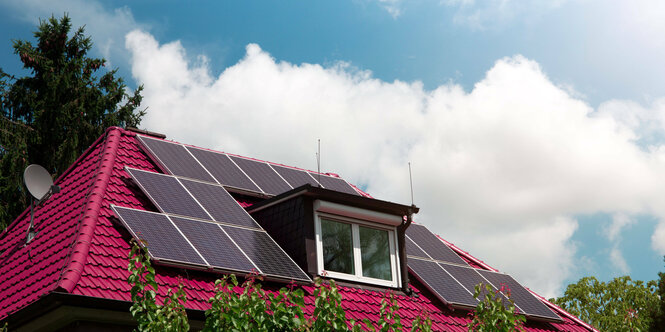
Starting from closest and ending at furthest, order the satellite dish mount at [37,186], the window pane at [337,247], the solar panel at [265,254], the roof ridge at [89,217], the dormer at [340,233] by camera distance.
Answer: the roof ridge at [89,217] → the solar panel at [265,254] → the satellite dish mount at [37,186] → the dormer at [340,233] → the window pane at [337,247]

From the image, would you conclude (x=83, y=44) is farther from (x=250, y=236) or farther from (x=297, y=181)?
(x=250, y=236)

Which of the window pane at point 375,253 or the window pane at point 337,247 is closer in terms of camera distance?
the window pane at point 337,247

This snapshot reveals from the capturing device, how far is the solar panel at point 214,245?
1165 cm

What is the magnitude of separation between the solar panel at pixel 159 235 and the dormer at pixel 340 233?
7.92ft

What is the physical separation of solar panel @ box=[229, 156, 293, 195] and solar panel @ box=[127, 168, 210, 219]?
98.6 inches

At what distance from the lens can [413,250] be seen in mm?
15977

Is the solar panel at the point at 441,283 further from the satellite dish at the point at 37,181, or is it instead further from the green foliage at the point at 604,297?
the green foliage at the point at 604,297

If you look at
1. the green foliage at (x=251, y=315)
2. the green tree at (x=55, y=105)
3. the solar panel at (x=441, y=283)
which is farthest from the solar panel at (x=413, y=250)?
the green tree at (x=55, y=105)

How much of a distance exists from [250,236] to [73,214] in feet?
10.2

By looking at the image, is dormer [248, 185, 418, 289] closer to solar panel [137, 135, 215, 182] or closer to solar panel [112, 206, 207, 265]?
solar panel [137, 135, 215, 182]

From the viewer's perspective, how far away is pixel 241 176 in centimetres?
1588

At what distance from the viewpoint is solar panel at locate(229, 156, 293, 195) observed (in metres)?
15.9

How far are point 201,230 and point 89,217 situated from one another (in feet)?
5.99

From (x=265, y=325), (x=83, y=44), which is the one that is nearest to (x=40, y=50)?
(x=83, y=44)
